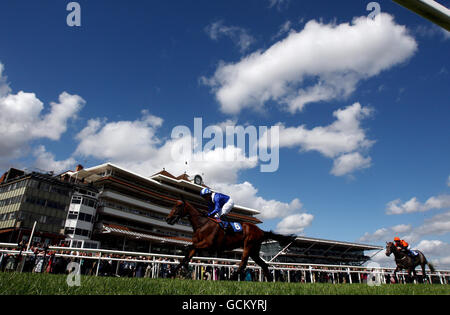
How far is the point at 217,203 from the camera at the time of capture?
786cm

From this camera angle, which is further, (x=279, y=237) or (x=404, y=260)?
(x=404, y=260)

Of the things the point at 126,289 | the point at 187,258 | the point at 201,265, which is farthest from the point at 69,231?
the point at 126,289

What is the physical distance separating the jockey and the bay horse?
13.4 inches

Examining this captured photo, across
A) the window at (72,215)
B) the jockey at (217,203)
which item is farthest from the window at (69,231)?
the jockey at (217,203)

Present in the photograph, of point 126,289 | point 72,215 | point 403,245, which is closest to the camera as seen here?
point 126,289

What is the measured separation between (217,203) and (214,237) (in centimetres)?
110

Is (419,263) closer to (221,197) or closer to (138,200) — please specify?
(221,197)

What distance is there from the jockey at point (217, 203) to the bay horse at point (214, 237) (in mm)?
340

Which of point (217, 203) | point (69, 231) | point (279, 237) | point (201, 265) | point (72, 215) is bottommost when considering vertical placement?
point (201, 265)

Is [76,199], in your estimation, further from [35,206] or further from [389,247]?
[389,247]

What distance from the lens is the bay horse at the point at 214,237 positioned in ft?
22.7

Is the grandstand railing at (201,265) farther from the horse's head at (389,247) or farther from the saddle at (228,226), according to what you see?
the horse's head at (389,247)
